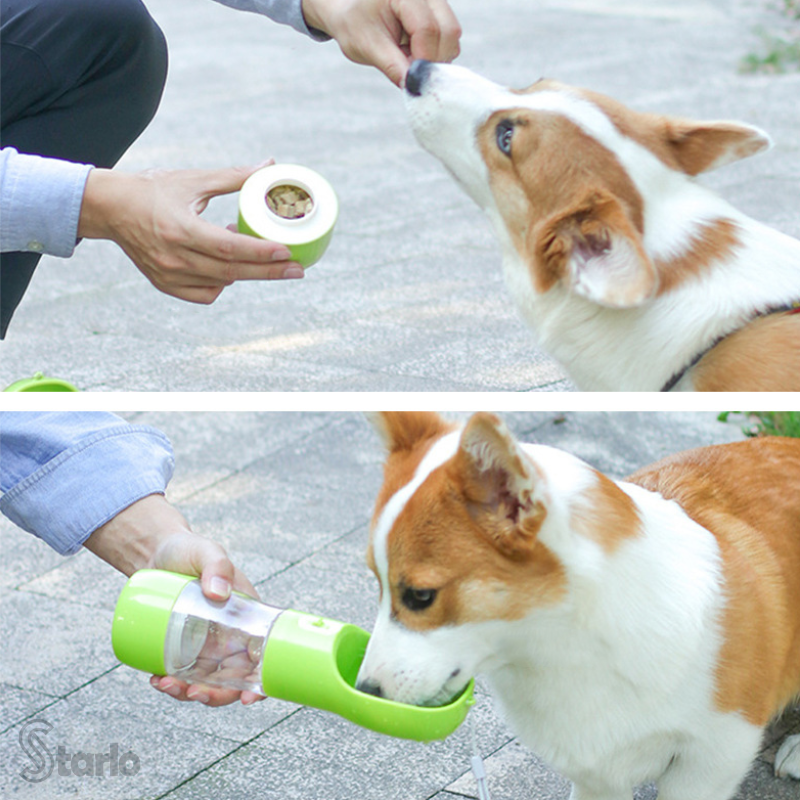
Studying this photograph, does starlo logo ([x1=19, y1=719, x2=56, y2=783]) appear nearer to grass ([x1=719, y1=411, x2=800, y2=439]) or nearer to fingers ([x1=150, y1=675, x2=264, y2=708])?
fingers ([x1=150, y1=675, x2=264, y2=708])

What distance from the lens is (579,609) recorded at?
1.84m

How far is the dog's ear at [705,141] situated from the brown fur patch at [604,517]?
89 centimetres

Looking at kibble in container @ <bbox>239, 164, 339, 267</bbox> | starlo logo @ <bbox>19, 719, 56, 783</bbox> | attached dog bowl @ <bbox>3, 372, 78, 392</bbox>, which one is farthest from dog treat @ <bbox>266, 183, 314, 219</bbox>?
starlo logo @ <bbox>19, 719, 56, 783</bbox>

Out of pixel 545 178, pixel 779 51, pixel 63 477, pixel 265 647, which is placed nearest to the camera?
pixel 265 647

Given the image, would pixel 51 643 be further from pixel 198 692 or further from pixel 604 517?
pixel 604 517

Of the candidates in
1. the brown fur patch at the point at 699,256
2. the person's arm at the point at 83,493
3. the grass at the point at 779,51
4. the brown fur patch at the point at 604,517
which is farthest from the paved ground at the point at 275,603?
the grass at the point at 779,51

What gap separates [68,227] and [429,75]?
2.66ft

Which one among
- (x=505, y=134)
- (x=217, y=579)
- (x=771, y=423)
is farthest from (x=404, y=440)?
(x=771, y=423)

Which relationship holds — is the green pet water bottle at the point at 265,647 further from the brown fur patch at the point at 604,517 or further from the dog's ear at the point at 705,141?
the dog's ear at the point at 705,141

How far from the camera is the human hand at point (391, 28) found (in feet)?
8.66

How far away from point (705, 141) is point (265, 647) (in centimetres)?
137

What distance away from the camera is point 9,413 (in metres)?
2.14

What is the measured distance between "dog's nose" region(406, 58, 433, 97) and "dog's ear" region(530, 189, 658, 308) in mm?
381

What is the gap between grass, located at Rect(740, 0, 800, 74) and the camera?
738cm
